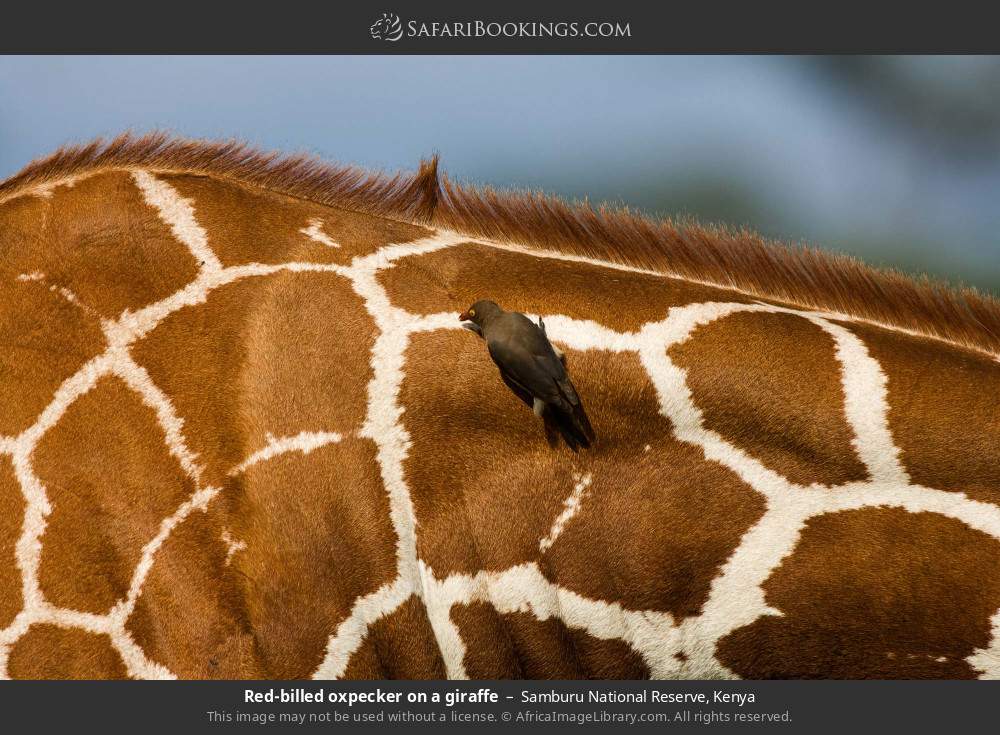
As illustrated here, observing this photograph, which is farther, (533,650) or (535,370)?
(533,650)

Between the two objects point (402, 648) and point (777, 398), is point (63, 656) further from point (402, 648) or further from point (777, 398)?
point (777, 398)

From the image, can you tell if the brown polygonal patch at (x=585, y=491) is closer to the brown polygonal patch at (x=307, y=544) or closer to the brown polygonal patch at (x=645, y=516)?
the brown polygonal patch at (x=645, y=516)

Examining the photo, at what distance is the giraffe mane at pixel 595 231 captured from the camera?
238cm

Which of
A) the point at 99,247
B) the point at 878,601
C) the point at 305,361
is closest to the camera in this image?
the point at 878,601

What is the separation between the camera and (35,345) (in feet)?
7.82

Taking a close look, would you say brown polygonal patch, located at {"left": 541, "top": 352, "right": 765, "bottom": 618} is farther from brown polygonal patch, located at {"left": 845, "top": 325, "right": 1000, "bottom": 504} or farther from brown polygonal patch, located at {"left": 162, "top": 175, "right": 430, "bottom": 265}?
brown polygonal patch, located at {"left": 162, "top": 175, "right": 430, "bottom": 265}

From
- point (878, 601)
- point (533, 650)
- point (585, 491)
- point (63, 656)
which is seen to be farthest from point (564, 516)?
point (63, 656)

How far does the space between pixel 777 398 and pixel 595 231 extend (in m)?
0.69

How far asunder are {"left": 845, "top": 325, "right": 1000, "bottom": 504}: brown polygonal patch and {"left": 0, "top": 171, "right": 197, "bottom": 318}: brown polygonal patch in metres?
1.79

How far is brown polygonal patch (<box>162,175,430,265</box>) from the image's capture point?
8.13ft

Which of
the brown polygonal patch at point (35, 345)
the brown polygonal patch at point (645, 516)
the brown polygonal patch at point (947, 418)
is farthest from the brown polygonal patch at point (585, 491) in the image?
the brown polygonal patch at point (35, 345)

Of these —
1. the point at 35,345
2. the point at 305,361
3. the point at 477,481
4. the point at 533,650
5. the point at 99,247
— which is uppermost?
the point at 99,247

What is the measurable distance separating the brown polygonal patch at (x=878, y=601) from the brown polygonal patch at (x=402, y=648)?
2.26 feet

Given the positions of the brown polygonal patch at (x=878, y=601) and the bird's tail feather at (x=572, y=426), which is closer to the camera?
the brown polygonal patch at (x=878, y=601)
